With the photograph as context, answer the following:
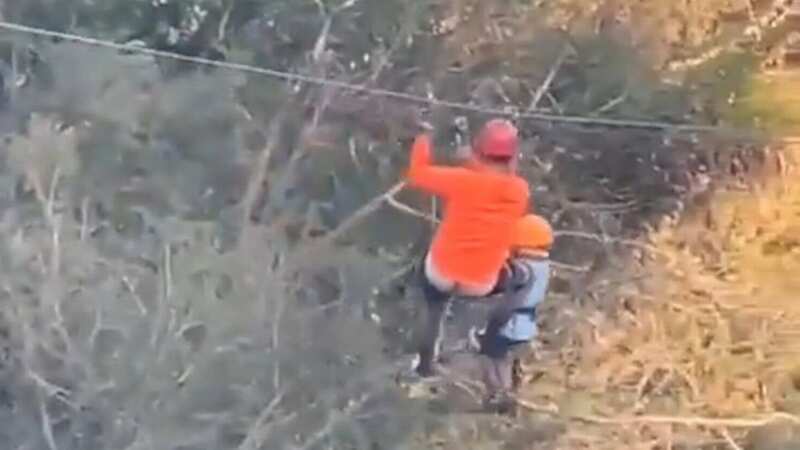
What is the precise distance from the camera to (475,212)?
170cm

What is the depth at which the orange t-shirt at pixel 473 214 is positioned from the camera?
1.68m

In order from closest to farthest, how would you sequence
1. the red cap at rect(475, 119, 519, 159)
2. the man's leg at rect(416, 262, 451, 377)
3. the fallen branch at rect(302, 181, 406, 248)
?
1. the red cap at rect(475, 119, 519, 159)
2. the man's leg at rect(416, 262, 451, 377)
3. the fallen branch at rect(302, 181, 406, 248)

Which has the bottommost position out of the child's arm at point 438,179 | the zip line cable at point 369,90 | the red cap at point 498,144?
the child's arm at point 438,179

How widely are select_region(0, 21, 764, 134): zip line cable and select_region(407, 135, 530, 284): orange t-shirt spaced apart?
32 cm

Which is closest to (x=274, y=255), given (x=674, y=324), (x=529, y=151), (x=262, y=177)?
(x=262, y=177)

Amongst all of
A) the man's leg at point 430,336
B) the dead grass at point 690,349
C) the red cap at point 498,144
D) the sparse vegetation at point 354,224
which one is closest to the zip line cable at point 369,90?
the sparse vegetation at point 354,224

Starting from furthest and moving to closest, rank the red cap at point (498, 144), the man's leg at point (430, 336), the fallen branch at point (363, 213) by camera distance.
A: the fallen branch at point (363, 213)
the man's leg at point (430, 336)
the red cap at point (498, 144)

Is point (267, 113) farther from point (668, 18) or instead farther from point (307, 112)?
point (668, 18)

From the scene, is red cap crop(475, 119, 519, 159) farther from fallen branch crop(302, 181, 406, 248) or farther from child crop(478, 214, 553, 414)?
fallen branch crop(302, 181, 406, 248)

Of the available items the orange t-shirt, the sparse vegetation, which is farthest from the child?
the sparse vegetation

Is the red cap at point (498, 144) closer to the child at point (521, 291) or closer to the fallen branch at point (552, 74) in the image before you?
the child at point (521, 291)

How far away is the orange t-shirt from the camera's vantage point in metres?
1.68

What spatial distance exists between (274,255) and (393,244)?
0.45 ft

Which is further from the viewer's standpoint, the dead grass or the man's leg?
the dead grass
